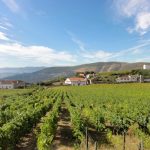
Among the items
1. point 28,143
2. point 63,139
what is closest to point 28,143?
point 28,143

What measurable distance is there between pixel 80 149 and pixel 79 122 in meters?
3.02

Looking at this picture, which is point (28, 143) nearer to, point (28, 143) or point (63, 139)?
point (28, 143)

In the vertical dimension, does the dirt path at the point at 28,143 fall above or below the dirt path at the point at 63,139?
below

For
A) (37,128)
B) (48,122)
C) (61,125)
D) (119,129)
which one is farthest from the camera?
(61,125)

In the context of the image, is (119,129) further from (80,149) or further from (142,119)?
(80,149)

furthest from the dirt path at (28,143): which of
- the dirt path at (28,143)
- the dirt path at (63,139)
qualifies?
the dirt path at (63,139)

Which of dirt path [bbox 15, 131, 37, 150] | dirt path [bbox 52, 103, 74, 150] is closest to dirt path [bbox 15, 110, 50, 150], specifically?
dirt path [bbox 15, 131, 37, 150]

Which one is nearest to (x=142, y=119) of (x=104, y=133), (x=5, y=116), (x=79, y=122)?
(x=104, y=133)

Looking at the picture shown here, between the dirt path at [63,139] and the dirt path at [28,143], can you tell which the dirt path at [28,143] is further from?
the dirt path at [63,139]

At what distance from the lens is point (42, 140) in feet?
46.9

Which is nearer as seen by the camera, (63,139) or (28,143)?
(28,143)

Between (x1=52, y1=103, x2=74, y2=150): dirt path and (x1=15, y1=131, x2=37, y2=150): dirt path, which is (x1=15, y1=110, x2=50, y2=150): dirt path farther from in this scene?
(x1=52, y1=103, x2=74, y2=150): dirt path

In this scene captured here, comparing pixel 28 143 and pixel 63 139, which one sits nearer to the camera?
pixel 28 143

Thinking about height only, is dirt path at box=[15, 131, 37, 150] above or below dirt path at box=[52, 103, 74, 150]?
below
